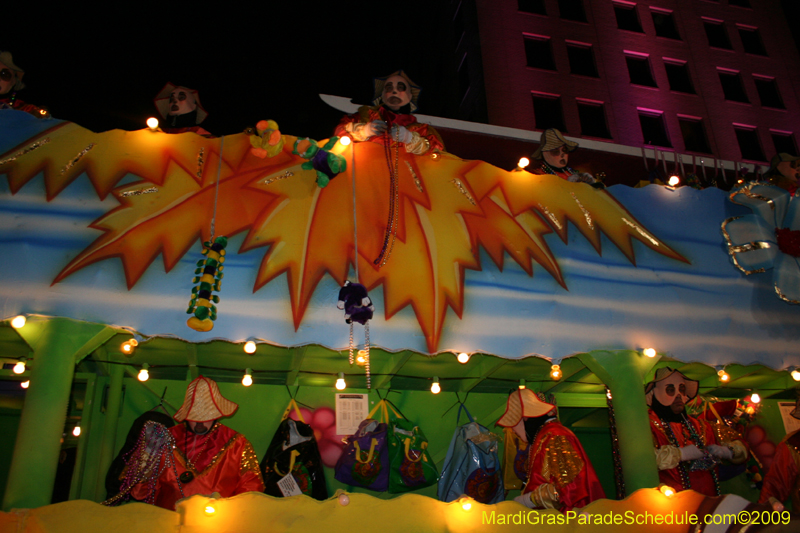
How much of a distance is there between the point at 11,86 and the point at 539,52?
514 inches

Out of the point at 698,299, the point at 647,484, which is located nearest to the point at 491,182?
the point at 698,299

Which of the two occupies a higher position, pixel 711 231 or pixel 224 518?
pixel 711 231

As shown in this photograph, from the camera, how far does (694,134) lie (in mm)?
14953

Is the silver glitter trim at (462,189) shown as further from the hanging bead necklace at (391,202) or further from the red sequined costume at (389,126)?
the hanging bead necklace at (391,202)

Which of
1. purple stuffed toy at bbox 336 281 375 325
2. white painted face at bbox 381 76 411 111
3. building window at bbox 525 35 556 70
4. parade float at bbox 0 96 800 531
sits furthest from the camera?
building window at bbox 525 35 556 70

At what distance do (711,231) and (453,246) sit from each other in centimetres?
243

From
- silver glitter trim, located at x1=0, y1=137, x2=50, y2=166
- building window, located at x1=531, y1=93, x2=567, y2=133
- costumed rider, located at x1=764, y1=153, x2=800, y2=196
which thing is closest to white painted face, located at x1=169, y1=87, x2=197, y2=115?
silver glitter trim, located at x1=0, y1=137, x2=50, y2=166

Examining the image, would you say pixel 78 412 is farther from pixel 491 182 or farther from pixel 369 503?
pixel 491 182

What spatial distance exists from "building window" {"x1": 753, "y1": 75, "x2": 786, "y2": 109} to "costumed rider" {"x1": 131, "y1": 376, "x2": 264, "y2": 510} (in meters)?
17.5

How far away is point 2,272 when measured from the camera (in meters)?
3.28

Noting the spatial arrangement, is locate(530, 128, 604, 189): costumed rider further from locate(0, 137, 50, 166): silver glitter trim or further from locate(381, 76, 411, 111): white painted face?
locate(0, 137, 50, 166): silver glitter trim

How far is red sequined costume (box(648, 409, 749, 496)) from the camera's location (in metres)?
4.32

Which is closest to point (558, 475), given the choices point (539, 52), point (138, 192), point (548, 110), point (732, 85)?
point (138, 192)

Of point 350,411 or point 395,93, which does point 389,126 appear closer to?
point 395,93
